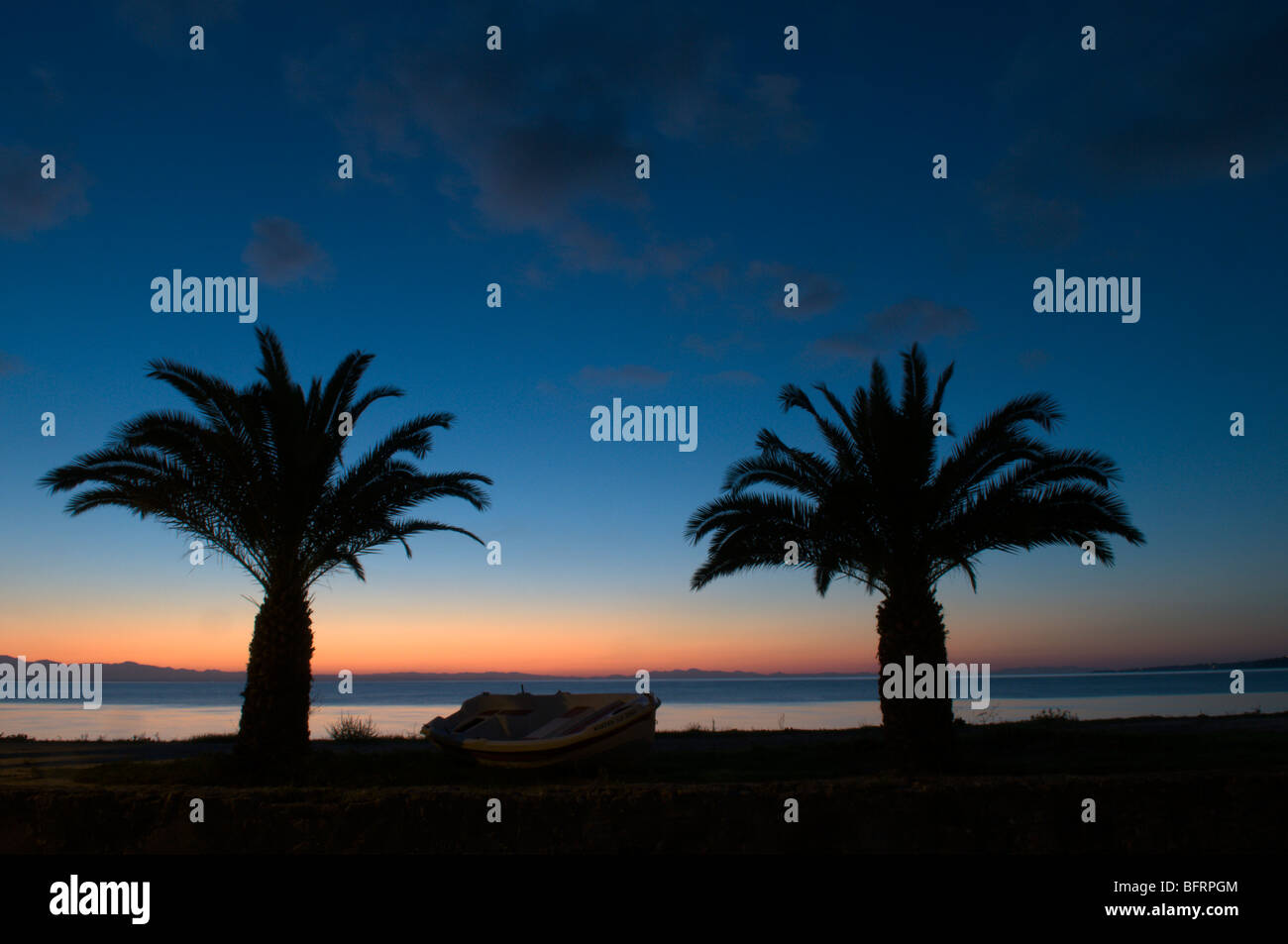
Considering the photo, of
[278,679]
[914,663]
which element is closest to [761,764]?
[914,663]

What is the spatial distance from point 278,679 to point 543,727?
4016 mm

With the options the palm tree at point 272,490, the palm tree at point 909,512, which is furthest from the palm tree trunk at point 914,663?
the palm tree at point 272,490

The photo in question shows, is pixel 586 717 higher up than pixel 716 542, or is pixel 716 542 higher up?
pixel 716 542

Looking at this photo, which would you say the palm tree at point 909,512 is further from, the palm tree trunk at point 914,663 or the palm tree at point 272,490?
the palm tree at point 272,490

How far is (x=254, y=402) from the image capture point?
13.1 meters

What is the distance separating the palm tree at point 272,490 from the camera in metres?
12.5

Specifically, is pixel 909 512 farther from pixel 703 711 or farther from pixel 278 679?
pixel 703 711

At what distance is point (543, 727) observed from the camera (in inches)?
519

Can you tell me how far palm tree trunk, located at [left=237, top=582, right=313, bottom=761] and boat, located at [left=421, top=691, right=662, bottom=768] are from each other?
2.15 metres

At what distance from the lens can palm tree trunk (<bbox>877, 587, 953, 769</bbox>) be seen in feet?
39.7
